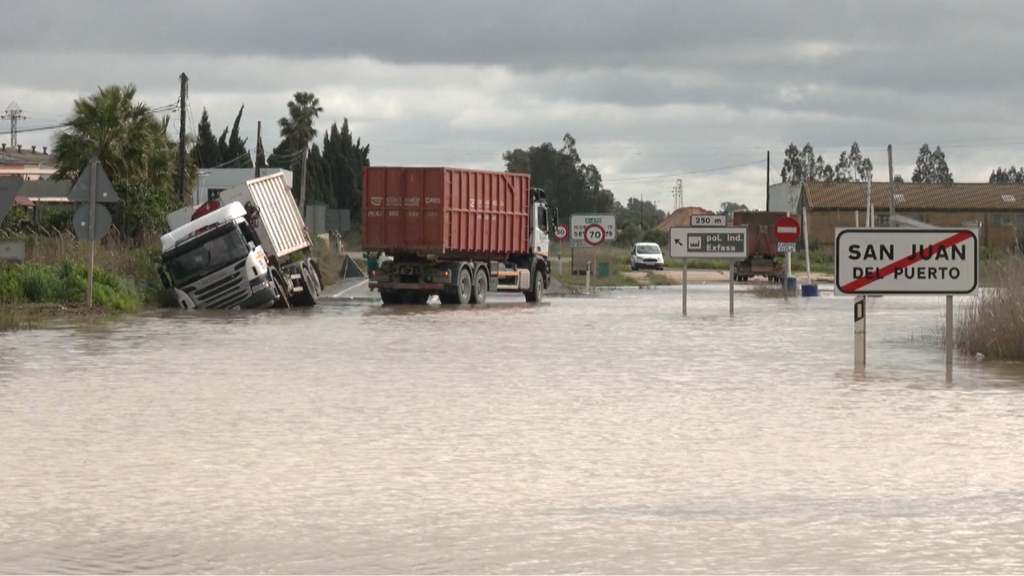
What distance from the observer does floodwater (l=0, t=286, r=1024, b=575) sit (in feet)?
26.8

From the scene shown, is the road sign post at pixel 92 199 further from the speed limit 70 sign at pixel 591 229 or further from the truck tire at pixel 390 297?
the speed limit 70 sign at pixel 591 229

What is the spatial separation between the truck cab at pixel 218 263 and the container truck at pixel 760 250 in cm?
3153

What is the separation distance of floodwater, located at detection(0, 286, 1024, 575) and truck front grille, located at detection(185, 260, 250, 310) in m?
11.4

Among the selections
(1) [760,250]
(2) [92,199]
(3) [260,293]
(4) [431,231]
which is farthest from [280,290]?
(1) [760,250]

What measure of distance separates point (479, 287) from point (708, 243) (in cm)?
810

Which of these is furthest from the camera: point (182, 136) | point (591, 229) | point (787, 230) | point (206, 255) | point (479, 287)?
point (182, 136)

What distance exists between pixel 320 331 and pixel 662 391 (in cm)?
1158

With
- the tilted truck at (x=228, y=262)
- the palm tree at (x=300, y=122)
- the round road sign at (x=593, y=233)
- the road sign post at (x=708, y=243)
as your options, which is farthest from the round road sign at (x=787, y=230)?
the palm tree at (x=300, y=122)

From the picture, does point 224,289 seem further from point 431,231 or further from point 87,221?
point 431,231

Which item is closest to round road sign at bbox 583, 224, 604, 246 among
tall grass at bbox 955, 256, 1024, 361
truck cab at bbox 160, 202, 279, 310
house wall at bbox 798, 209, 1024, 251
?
truck cab at bbox 160, 202, 279, 310

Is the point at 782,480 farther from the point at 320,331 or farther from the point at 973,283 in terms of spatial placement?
the point at 320,331

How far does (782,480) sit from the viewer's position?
34.9 feet

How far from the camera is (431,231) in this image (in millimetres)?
38531

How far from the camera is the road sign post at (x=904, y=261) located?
18.8m
